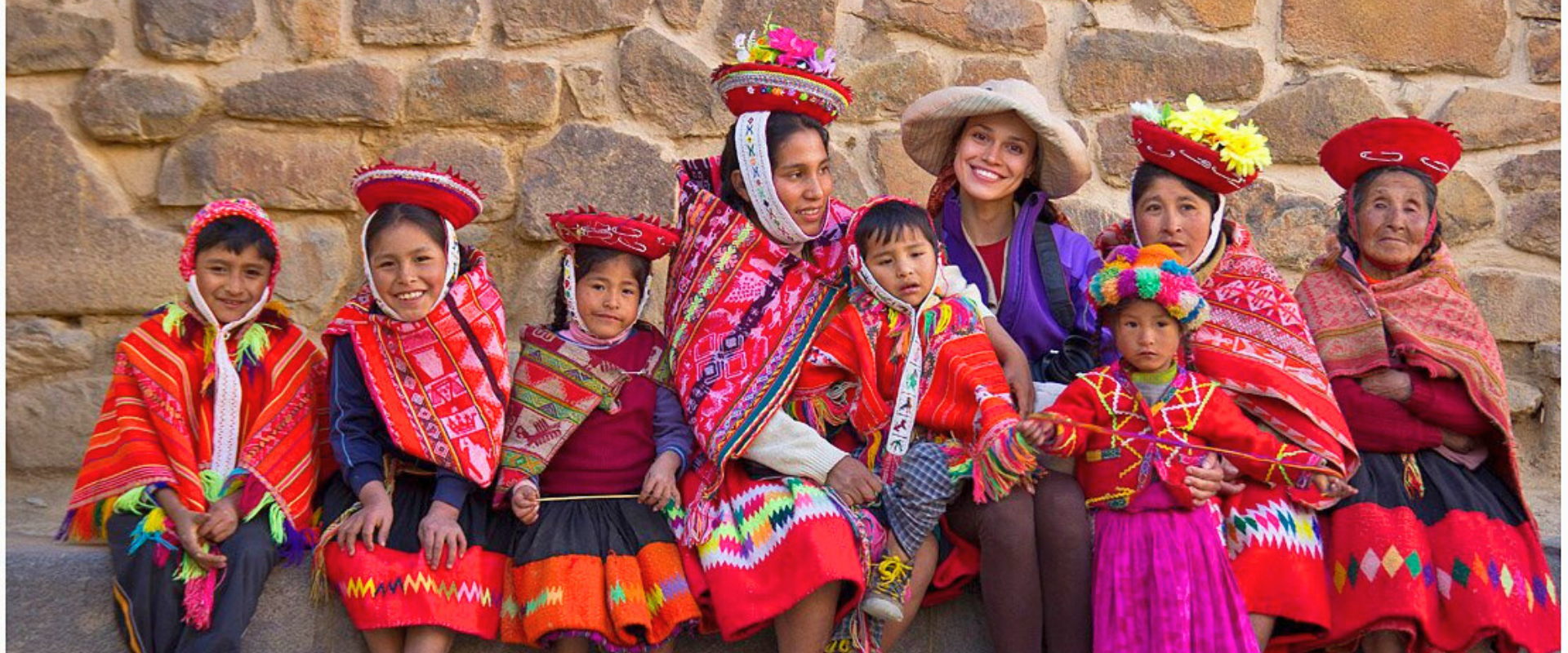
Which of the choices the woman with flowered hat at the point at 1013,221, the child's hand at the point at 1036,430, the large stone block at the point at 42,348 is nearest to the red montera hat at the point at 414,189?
the large stone block at the point at 42,348

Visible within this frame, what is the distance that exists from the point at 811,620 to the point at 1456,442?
166 centimetres

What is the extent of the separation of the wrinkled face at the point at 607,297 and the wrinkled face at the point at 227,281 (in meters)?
0.75

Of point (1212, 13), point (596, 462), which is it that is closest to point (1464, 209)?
point (1212, 13)

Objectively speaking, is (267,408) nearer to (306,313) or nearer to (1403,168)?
(306,313)

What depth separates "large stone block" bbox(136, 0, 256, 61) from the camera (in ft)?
13.7

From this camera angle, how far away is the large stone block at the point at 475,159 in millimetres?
Result: 4367

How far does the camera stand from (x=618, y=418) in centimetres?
358

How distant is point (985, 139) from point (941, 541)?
3.81ft

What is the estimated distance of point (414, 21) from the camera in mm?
4332

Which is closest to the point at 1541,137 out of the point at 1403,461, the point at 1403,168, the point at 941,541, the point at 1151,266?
the point at 1403,168

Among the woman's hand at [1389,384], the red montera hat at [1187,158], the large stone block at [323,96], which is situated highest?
the large stone block at [323,96]

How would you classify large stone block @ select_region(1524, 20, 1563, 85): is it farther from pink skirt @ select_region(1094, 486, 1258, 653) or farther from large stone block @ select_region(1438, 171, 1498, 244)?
pink skirt @ select_region(1094, 486, 1258, 653)

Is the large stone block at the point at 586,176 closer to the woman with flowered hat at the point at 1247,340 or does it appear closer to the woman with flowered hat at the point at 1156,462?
the woman with flowered hat at the point at 1247,340

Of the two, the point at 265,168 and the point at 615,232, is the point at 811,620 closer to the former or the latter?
the point at 615,232
